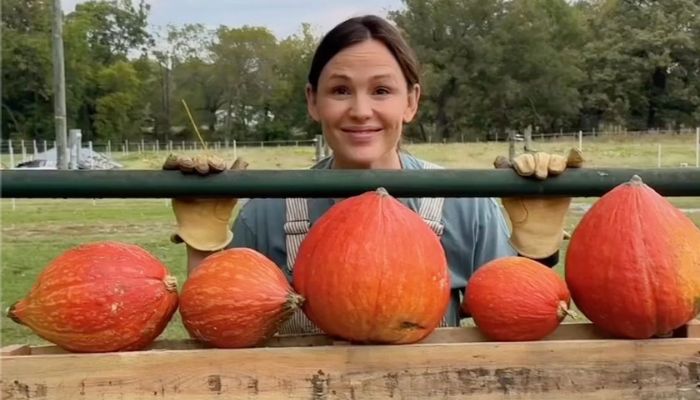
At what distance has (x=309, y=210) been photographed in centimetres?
218

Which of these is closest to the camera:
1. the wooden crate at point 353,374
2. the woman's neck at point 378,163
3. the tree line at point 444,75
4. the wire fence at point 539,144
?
the wooden crate at point 353,374

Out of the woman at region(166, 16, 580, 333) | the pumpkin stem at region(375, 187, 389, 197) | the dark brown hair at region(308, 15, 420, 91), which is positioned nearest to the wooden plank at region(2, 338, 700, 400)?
the pumpkin stem at region(375, 187, 389, 197)

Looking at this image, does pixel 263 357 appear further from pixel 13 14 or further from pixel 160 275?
pixel 13 14

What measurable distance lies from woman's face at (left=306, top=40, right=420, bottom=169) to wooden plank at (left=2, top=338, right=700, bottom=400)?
0.72 m

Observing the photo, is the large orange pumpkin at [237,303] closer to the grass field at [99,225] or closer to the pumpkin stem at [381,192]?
the pumpkin stem at [381,192]

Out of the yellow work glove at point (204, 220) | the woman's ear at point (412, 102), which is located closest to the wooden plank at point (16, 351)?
the yellow work glove at point (204, 220)

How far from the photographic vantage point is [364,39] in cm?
207

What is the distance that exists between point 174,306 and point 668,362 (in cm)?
83

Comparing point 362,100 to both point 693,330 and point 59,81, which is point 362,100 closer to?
point 693,330

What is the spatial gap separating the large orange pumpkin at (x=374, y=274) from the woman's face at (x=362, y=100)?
541 mm

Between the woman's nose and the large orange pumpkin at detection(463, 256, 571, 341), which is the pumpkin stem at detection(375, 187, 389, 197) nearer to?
the large orange pumpkin at detection(463, 256, 571, 341)

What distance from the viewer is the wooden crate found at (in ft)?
4.70

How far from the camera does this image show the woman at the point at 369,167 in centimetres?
180

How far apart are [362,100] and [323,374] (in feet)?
2.54
